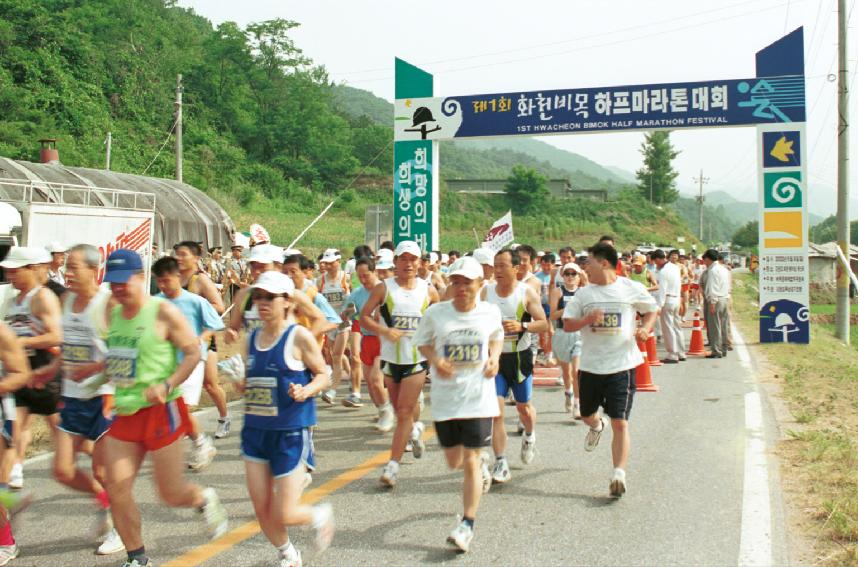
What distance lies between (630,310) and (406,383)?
1956 millimetres

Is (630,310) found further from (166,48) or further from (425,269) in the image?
(166,48)

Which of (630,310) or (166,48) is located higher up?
(166,48)

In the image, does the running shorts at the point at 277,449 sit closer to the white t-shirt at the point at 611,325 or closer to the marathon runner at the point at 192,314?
the marathon runner at the point at 192,314

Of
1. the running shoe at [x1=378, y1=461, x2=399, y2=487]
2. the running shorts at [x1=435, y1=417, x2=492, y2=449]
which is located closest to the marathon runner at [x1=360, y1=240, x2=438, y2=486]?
the running shoe at [x1=378, y1=461, x2=399, y2=487]

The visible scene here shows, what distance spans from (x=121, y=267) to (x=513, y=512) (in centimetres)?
315

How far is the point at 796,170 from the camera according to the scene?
1684 cm

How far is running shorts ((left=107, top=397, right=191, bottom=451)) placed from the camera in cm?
463

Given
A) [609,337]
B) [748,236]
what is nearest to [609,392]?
[609,337]

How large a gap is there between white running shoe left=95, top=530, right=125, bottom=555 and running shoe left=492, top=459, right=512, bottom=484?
2.85 metres

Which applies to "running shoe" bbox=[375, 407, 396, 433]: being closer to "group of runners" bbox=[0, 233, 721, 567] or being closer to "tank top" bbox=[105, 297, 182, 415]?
"group of runners" bbox=[0, 233, 721, 567]

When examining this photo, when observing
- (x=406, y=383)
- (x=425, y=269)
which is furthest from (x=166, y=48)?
(x=406, y=383)

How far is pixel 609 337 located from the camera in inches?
253

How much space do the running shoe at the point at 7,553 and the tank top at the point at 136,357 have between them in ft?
3.78

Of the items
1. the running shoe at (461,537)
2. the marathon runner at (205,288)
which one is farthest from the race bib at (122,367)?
the marathon runner at (205,288)
